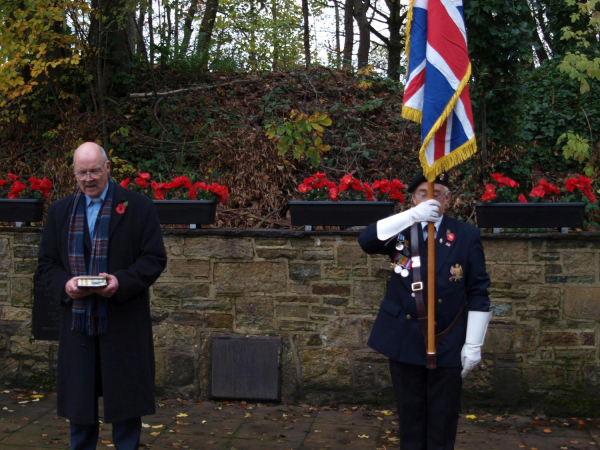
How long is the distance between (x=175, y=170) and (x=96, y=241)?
558 cm

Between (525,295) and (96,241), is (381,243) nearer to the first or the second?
(96,241)

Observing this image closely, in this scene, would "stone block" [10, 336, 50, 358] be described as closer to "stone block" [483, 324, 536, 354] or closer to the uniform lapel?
"stone block" [483, 324, 536, 354]

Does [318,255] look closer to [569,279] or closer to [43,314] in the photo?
[569,279]

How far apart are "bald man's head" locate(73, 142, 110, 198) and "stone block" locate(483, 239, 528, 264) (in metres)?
2.98

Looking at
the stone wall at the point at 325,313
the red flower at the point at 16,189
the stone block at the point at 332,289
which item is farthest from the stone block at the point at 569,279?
the red flower at the point at 16,189

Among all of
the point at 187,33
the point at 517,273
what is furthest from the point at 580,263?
the point at 187,33

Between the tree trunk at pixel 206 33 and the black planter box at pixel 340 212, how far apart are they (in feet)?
21.6

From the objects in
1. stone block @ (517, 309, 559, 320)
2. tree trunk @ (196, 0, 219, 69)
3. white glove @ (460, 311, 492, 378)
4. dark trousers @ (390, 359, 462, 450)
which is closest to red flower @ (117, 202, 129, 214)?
dark trousers @ (390, 359, 462, 450)

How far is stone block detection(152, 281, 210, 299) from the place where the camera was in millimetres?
5906

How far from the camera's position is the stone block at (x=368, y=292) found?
569 cm

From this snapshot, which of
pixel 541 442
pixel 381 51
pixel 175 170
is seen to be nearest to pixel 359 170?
pixel 175 170

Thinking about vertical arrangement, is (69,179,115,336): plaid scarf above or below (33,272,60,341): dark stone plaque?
above

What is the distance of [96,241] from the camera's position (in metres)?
3.81

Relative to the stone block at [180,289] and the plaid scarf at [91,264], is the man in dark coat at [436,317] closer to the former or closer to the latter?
the plaid scarf at [91,264]
